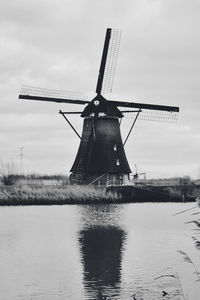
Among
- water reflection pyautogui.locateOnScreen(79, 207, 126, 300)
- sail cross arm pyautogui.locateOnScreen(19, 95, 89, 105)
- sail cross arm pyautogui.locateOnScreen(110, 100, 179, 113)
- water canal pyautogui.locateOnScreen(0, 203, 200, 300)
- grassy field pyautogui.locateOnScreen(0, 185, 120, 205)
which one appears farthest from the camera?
sail cross arm pyautogui.locateOnScreen(110, 100, 179, 113)

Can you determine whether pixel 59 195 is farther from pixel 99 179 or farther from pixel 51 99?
pixel 51 99

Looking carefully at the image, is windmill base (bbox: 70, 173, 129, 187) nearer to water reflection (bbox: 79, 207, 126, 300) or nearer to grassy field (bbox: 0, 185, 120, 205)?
grassy field (bbox: 0, 185, 120, 205)

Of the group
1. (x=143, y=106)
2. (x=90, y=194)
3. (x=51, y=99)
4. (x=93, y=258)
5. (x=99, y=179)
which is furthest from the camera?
(x=99, y=179)

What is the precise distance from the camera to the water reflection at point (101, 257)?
12328 millimetres

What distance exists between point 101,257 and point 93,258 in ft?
0.89

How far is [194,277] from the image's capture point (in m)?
13.2

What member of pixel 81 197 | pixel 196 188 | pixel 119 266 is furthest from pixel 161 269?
pixel 196 188

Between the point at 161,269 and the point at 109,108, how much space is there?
25.2 metres

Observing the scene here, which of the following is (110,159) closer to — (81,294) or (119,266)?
(119,266)

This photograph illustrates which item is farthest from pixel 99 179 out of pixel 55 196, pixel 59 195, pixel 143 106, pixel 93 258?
pixel 93 258

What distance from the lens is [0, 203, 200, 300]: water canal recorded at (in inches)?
475

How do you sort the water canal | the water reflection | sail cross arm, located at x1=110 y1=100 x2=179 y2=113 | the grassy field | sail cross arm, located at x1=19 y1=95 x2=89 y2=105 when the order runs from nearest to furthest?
the water canal
the water reflection
the grassy field
sail cross arm, located at x1=19 y1=95 x2=89 y2=105
sail cross arm, located at x1=110 y1=100 x2=179 y2=113

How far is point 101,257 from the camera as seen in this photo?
1644cm

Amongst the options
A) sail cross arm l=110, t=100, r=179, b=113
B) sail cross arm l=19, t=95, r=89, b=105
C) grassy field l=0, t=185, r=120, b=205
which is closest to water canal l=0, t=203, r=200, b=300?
grassy field l=0, t=185, r=120, b=205
